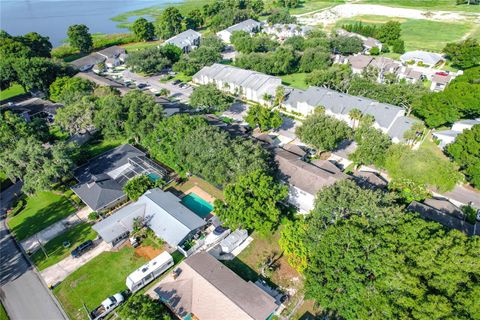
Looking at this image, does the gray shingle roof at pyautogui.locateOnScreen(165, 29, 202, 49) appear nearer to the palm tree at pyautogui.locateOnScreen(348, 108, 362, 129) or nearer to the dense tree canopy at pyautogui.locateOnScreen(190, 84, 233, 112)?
the dense tree canopy at pyautogui.locateOnScreen(190, 84, 233, 112)

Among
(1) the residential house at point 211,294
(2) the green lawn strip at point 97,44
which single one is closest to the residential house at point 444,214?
(1) the residential house at point 211,294

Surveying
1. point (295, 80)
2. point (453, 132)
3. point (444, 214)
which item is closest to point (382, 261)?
point (444, 214)

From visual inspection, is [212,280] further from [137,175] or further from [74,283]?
[137,175]

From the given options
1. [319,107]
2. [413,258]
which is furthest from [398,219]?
[319,107]

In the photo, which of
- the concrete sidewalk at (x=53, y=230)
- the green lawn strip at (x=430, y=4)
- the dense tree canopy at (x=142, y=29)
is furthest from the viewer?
the green lawn strip at (x=430, y=4)

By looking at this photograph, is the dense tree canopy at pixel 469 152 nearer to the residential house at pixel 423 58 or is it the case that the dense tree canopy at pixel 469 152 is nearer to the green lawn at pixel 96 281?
the green lawn at pixel 96 281

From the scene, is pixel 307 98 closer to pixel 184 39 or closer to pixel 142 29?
pixel 184 39
